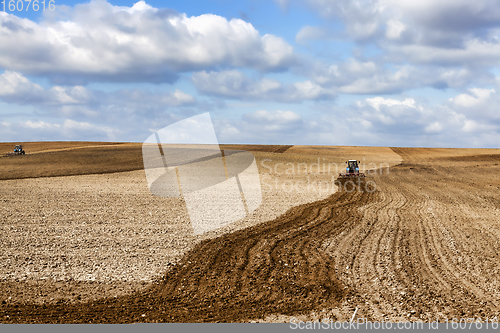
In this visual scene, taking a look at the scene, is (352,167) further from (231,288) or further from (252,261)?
(231,288)

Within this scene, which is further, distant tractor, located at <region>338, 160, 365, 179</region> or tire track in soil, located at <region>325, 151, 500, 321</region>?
distant tractor, located at <region>338, 160, 365, 179</region>

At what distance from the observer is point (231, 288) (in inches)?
Result: 409

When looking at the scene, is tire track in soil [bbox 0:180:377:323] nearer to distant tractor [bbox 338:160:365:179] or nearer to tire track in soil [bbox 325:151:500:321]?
tire track in soil [bbox 325:151:500:321]

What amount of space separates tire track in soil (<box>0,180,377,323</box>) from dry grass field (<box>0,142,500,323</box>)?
1.5 inches

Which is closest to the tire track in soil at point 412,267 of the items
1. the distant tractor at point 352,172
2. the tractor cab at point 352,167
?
the distant tractor at point 352,172

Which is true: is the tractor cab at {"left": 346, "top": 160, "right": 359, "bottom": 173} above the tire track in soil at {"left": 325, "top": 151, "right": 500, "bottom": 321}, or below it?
above

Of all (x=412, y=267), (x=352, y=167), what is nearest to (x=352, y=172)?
(x=352, y=167)

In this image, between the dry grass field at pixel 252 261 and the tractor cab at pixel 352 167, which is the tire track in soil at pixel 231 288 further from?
the tractor cab at pixel 352 167

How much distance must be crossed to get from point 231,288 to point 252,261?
2.33 meters

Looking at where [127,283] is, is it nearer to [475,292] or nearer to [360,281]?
[360,281]

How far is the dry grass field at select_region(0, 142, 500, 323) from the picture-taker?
8.98 meters

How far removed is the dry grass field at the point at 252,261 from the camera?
8.98m

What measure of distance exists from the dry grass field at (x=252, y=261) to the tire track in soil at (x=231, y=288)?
0.12 ft

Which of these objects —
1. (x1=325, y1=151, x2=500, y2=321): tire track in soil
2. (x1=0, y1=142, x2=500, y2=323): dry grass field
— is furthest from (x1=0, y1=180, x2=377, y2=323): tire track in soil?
(x1=325, y1=151, x2=500, y2=321): tire track in soil
